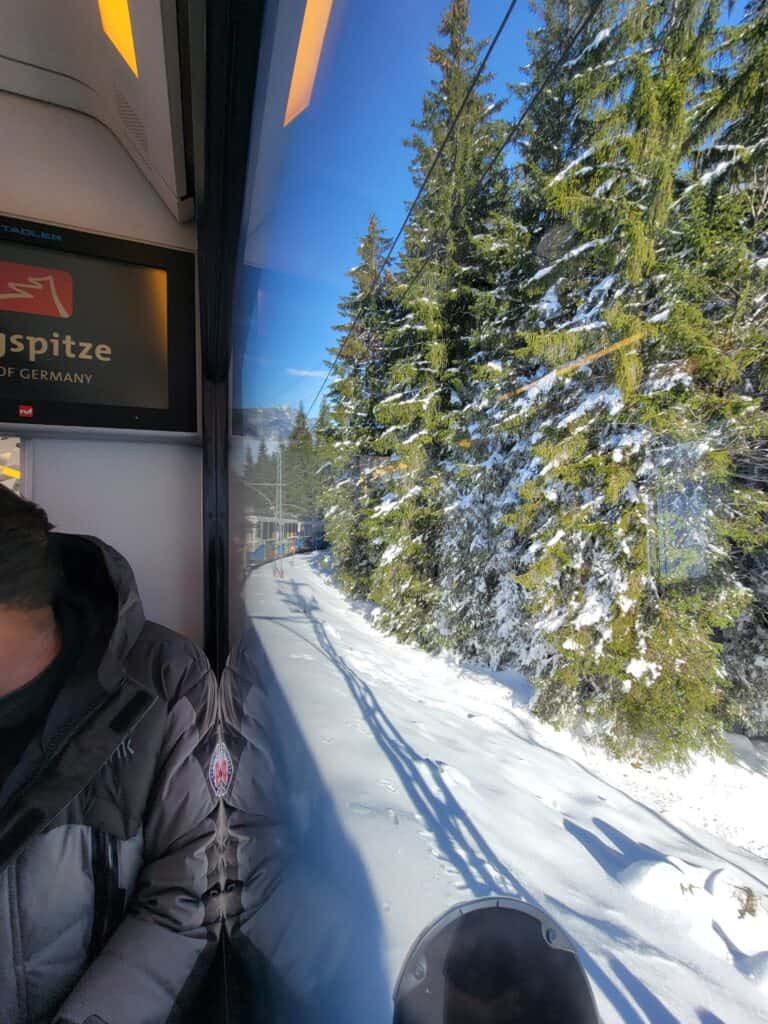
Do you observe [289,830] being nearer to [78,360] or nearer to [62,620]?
[62,620]

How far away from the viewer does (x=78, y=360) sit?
2141 millimetres

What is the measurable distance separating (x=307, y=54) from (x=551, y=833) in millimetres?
1287

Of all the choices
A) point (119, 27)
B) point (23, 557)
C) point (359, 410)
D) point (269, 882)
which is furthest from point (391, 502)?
point (119, 27)

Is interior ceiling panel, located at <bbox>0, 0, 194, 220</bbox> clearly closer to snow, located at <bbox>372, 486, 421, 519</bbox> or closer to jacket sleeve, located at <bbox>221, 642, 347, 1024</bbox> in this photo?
snow, located at <bbox>372, 486, 421, 519</bbox>

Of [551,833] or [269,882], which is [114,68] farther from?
[269,882]

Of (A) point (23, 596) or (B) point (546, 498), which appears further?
(A) point (23, 596)

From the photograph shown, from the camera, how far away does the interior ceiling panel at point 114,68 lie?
1.37 metres

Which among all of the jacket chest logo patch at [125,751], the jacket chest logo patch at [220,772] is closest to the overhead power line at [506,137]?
the jacket chest logo patch at [125,751]

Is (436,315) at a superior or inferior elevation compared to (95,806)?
superior

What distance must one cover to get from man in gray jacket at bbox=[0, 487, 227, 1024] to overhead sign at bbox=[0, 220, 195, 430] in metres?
1.31

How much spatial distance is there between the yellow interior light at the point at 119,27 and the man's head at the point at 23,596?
140cm

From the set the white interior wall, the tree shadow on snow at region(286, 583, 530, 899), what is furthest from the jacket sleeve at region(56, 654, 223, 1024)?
the white interior wall

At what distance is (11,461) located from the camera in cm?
214

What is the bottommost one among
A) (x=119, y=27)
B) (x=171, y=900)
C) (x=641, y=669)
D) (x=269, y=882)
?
(x=269, y=882)
